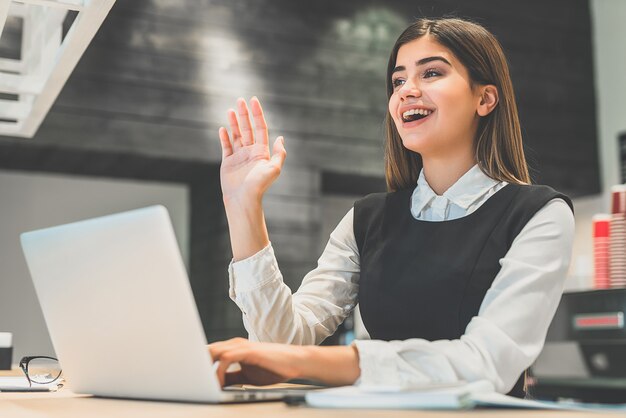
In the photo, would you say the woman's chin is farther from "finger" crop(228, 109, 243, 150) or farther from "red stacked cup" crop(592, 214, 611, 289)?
"red stacked cup" crop(592, 214, 611, 289)

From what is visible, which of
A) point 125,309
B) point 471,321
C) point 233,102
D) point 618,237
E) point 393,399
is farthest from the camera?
point 233,102

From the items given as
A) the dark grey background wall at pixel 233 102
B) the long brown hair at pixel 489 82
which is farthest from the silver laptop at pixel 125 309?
the dark grey background wall at pixel 233 102

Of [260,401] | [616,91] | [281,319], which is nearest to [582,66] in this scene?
[616,91]

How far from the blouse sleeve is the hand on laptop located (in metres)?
0.33

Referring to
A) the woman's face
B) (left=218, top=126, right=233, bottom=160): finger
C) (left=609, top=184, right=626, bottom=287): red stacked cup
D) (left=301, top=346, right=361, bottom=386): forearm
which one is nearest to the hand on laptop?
(left=301, top=346, right=361, bottom=386): forearm

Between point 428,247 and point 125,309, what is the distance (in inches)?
26.4

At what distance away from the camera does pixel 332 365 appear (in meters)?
1.07

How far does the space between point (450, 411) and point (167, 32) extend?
3.45 m

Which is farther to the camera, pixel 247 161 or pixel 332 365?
pixel 247 161

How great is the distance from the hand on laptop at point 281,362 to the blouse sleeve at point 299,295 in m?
0.33

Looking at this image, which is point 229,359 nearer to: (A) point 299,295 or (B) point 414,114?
(A) point 299,295

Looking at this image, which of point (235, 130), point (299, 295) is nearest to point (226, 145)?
point (235, 130)

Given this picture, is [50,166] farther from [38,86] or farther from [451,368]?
[451,368]

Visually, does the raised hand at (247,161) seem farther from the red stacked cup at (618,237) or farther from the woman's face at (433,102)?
the red stacked cup at (618,237)
